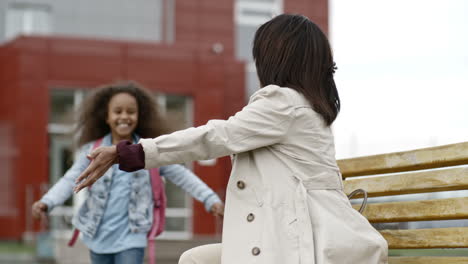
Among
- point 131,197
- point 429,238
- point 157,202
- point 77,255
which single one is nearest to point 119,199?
point 131,197

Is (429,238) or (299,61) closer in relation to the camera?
(299,61)

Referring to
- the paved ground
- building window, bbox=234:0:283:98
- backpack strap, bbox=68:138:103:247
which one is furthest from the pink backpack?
building window, bbox=234:0:283:98

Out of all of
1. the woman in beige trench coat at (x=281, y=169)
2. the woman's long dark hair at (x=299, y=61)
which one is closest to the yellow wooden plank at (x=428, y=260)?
the woman in beige trench coat at (x=281, y=169)

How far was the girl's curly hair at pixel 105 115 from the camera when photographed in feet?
18.7

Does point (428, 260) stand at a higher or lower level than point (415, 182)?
lower

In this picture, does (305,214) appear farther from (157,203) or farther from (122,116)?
(122,116)

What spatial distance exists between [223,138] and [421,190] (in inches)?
38.9

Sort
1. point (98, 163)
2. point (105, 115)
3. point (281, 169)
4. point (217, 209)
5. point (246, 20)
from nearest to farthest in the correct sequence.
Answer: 1. point (98, 163)
2. point (281, 169)
3. point (217, 209)
4. point (105, 115)
5. point (246, 20)

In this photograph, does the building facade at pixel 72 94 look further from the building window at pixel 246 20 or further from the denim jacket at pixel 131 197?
the denim jacket at pixel 131 197

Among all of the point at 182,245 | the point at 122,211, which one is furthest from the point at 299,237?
the point at 182,245

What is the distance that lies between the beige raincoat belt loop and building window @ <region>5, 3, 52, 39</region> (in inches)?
1141

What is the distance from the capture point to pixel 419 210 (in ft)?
12.3

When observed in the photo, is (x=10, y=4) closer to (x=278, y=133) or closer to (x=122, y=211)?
(x=122, y=211)

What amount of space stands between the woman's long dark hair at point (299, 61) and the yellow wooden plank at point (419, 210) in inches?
22.9
